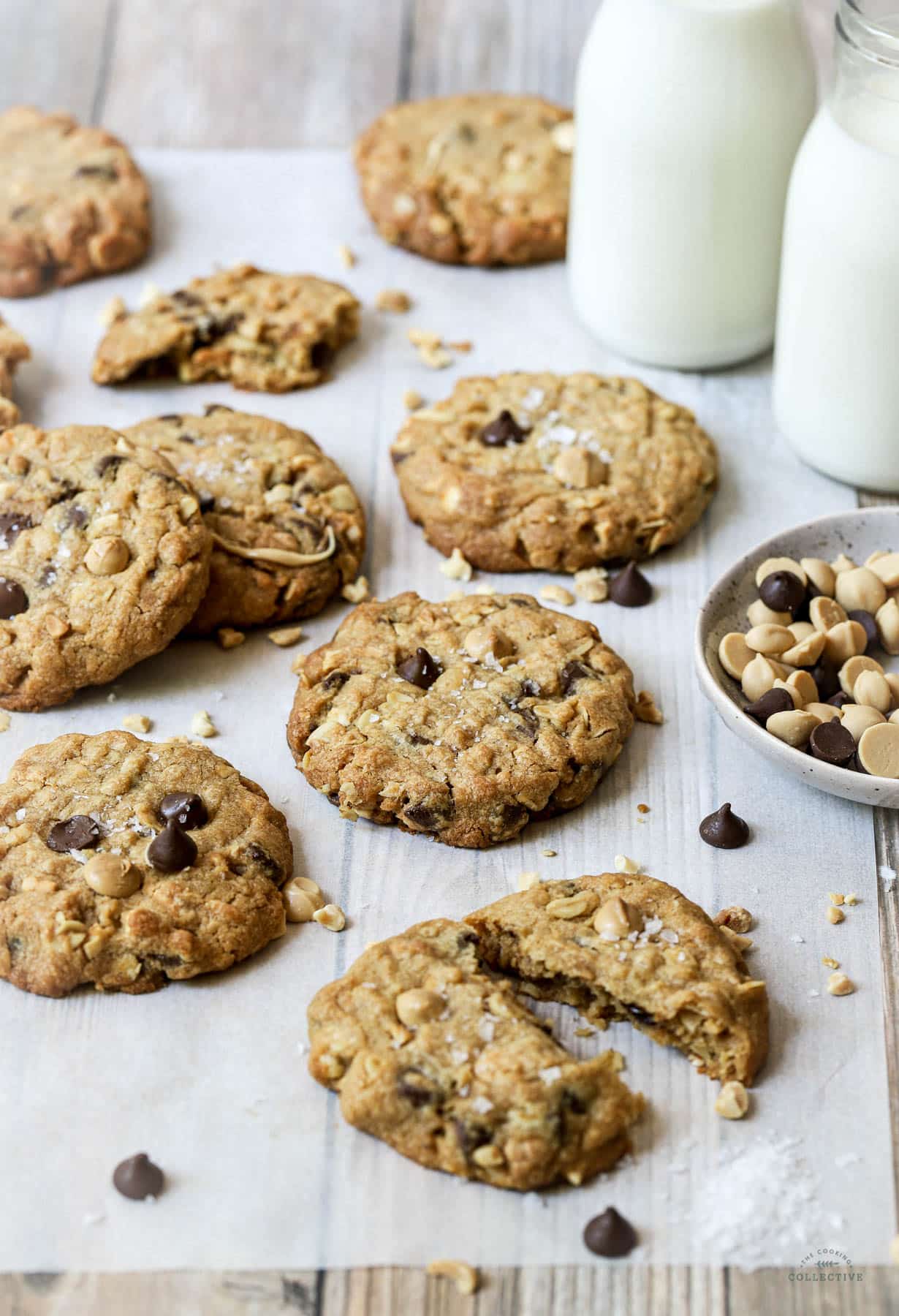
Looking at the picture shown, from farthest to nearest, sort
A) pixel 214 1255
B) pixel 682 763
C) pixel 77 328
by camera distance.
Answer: pixel 77 328
pixel 682 763
pixel 214 1255

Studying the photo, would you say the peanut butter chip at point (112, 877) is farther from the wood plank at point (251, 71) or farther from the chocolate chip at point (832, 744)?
the wood plank at point (251, 71)

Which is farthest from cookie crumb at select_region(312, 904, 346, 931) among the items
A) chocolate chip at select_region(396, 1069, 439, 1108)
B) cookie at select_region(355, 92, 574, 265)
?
cookie at select_region(355, 92, 574, 265)

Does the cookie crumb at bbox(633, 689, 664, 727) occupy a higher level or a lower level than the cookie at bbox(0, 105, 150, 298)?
lower

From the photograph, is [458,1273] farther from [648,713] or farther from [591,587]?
[591,587]

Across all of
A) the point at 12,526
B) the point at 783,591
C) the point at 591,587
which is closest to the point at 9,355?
the point at 12,526

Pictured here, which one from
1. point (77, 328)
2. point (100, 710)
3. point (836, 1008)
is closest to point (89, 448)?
point (100, 710)

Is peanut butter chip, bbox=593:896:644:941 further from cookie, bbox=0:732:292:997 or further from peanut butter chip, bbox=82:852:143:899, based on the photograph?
peanut butter chip, bbox=82:852:143:899

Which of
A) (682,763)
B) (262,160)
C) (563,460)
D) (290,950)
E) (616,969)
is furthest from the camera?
(262,160)

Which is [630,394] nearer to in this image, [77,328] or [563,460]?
[563,460]
